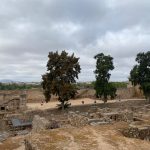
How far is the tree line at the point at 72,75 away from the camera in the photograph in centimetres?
3341

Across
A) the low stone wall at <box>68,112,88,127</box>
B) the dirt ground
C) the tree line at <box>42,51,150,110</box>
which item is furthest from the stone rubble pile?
the tree line at <box>42,51,150,110</box>

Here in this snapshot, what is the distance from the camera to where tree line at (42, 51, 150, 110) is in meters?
33.4

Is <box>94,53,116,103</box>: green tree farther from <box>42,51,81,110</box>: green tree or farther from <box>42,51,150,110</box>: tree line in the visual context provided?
→ <box>42,51,81,110</box>: green tree

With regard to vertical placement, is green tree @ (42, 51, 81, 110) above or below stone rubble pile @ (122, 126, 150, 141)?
above

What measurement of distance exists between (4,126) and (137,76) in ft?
58.4

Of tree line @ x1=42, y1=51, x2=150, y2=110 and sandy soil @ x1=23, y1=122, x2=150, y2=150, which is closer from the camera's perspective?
sandy soil @ x1=23, y1=122, x2=150, y2=150

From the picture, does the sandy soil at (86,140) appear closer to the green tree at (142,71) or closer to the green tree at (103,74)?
the green tree at (103,74)

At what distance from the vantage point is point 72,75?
34500 millimetres

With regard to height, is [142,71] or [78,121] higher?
[142,71]

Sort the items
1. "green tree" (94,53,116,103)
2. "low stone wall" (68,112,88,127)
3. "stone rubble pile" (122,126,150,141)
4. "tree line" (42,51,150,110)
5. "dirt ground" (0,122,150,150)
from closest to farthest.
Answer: "dirt ground" (0,122,150,150), "stone rubble pile" (122,126,150,141), "low stone wall" (68,112,88,127), "tree line" (42,51,150,110), "green tree" (94,53,116,103)

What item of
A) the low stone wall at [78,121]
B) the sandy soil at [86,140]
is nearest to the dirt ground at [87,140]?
the sandy soil at [86,140]

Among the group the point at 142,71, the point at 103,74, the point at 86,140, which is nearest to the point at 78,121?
the point at 86,140

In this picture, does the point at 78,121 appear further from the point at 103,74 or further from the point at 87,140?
the point at 103,74

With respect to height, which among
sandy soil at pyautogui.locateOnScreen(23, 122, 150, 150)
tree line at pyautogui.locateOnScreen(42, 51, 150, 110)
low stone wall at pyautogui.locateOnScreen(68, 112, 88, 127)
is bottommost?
sandy soil at pyautogui.locateOnScreen(23, 122, 150, 150)
